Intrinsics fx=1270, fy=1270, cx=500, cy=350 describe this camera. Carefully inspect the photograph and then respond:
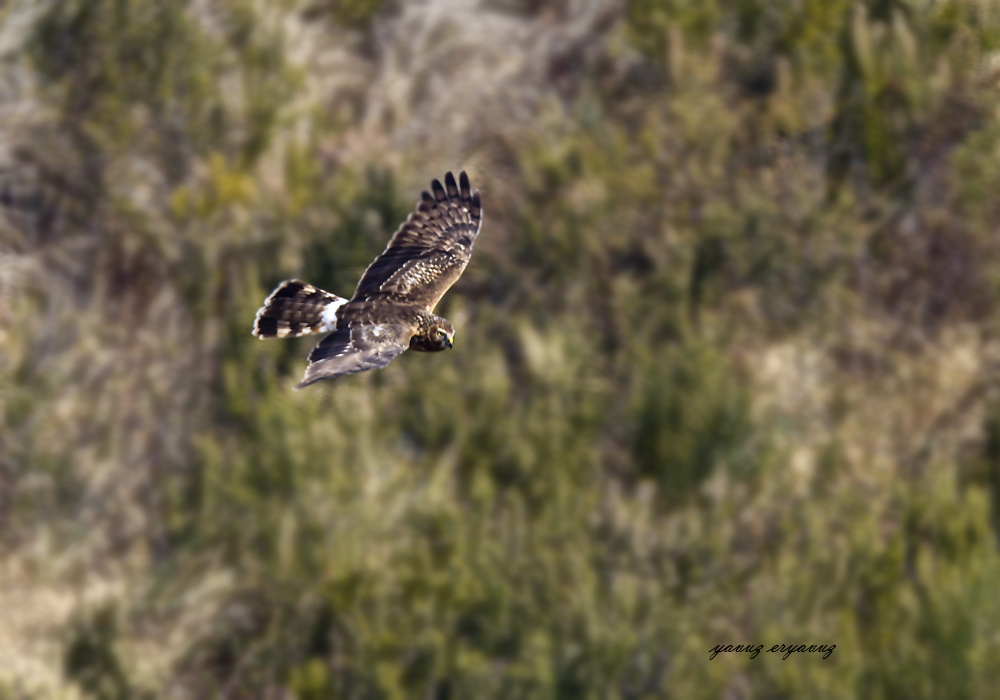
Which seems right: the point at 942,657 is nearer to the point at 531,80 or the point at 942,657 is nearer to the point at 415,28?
the point at 531,80

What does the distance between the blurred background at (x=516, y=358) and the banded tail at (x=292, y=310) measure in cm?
237

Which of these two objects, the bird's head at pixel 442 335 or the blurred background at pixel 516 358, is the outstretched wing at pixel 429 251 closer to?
the bird's head at pixel 442 335

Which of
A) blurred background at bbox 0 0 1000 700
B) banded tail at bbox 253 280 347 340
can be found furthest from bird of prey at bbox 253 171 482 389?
blurred background at bbox 0 0 1000 700


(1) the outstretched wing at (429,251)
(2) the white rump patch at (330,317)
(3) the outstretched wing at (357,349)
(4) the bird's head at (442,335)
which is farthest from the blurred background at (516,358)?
(3) the outstretched wing at (357,349)

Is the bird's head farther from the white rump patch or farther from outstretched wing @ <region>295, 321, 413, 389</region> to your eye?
the white rump patch

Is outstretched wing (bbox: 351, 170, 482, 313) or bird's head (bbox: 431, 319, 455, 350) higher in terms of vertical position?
outstretched wing (bbox: 351, 170, 482, 313)

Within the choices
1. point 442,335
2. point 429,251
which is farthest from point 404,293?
point 442,335

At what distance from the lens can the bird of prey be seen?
9469mm

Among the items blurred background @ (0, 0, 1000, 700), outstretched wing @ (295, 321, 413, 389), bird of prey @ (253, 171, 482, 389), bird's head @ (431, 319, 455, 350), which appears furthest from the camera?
blurred background @ (0, 0, 1000, 700)

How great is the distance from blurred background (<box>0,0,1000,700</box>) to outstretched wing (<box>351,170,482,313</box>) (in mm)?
2337

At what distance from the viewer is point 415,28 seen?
13586 mm

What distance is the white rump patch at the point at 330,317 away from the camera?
9.80 metres

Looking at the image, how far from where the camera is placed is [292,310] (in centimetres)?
1016

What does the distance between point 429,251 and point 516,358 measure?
3073 mm
